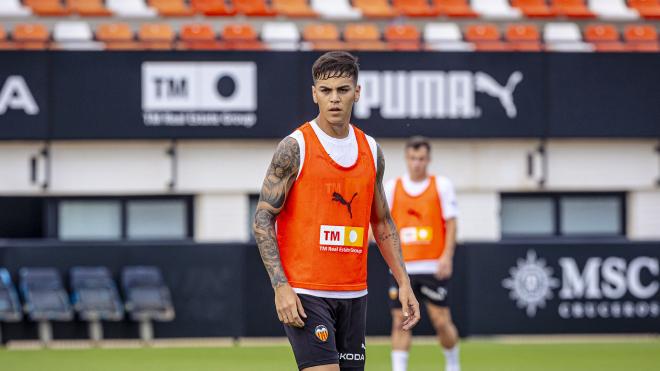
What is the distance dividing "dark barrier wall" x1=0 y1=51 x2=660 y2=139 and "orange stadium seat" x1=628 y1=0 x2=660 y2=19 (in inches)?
116

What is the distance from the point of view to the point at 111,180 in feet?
58.1

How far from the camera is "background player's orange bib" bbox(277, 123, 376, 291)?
240 inches

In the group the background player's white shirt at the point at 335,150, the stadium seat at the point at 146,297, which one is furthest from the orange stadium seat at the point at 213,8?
the background player's white shirt at the point at 335,150

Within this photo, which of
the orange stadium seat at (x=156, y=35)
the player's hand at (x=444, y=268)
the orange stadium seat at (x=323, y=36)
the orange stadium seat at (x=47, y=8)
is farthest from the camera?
the orange stadium seat at (x=47, y=8)

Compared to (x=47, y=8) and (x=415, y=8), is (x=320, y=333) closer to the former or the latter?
(x=415, y=8)

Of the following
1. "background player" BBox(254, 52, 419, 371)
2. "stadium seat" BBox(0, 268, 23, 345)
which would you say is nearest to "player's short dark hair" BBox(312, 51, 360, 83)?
"background player" BBox(254, 52, 419, 371)

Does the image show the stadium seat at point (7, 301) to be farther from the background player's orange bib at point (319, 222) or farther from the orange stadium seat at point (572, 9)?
the orange stadium seat at point (572, 9)

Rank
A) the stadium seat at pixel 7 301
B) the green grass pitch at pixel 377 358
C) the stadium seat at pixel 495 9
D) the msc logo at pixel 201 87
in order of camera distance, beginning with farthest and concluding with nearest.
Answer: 1. the stadium seat at pixel 495 9
2. the msc logo at pixel 201 87
3. the stadium seat at pixel 7 301
4. the green grass pitch at pixel 377 358

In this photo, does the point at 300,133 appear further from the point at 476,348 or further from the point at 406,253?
the point at 476,348

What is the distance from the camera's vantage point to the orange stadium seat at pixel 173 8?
19953 mm

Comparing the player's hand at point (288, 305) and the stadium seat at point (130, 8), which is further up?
the stadium seat at point (130, 8)

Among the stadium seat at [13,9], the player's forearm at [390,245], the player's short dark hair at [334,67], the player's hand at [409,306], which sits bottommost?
the player's hand at [409,306]

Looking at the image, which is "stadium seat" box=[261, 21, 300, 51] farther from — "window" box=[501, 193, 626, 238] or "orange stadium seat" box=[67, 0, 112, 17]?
"window" box=[501, 193, 626, 238]

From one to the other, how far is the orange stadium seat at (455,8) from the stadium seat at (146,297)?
23.8 feet
